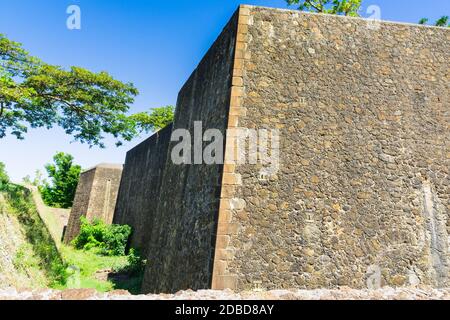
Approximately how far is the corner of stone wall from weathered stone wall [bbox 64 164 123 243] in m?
17.2

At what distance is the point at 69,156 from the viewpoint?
114 feet

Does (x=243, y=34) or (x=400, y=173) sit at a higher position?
(x=243, y=34)

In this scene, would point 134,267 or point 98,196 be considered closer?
point 134,267

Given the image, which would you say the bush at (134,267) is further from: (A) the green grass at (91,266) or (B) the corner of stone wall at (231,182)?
(B) the corner of stone wall at (231,182)

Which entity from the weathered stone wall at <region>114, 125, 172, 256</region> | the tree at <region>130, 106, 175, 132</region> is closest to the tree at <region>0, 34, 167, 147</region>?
the weathered stone wall at <region>114, 125, 172, 256</region>

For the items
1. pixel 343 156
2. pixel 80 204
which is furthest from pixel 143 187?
pixel 343 156

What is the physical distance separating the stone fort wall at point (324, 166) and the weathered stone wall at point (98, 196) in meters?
15.4

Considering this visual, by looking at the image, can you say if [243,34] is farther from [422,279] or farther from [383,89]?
[422,279]

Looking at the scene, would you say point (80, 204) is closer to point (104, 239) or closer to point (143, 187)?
point (104, 239)

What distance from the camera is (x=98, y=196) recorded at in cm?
2158

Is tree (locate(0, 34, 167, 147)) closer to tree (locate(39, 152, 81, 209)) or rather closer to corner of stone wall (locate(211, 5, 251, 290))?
corner of stone wall (locate(211, 5, 251, 290))

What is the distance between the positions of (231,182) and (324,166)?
5.83 feet

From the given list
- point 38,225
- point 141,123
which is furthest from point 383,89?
point 141,123
